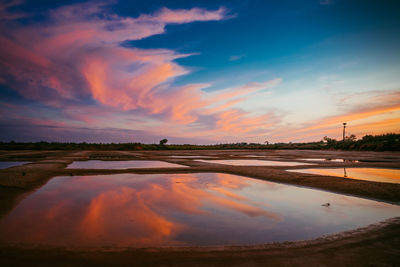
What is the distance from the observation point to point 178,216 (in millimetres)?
8164

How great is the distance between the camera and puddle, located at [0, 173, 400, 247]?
623 cm

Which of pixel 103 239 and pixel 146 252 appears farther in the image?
pixel 103 239

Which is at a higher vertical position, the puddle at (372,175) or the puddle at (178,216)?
the puddle at (372,175)

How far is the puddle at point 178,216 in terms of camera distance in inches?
245

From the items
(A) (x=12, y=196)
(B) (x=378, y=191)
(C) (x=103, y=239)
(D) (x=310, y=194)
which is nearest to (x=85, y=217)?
(C) (x=103, y=239)

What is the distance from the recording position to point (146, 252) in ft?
17.1

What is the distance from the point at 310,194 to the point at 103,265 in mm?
10938

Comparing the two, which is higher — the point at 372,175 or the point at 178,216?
the point at 372,175

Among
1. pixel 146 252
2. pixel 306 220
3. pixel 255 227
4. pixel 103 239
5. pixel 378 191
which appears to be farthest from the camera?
pixel 378 191

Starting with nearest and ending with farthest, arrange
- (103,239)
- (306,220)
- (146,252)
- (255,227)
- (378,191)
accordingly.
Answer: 1. (146,252)
2. (103,239)
3. (255,227)
4. (306,220)
5. (378,191)

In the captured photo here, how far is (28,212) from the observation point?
8.52 m

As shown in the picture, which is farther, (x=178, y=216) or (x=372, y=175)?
(x=372, y=175)

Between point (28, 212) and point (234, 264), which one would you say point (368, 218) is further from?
point (28, 212)

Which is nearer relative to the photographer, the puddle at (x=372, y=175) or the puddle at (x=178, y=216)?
the puddle at (x=178, y=216)
